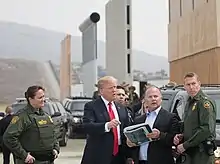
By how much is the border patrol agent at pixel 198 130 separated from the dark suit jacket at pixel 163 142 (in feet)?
0.34

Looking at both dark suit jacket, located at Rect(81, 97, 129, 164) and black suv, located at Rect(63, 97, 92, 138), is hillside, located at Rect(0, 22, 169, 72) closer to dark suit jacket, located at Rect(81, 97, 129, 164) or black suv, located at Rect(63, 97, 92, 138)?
black suv, located at Rect(63, 97, 92, 138)

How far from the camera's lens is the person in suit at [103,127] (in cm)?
632

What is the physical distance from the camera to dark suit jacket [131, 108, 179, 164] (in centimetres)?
612

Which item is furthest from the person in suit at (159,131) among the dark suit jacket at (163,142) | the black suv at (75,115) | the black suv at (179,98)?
the black suv at (75,115)

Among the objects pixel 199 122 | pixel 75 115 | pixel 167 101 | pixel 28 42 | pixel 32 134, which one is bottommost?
pixel 75 115

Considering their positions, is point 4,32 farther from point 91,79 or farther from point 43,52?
point 91,79

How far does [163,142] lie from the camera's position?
6.12 meters

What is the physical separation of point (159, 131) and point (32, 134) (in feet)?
4.93

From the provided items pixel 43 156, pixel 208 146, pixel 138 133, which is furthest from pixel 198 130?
pixel 43 156

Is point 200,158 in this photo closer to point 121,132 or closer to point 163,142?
point 163,142

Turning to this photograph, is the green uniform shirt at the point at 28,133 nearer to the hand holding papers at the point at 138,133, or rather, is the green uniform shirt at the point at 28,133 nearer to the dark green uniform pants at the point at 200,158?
the hand holding papers at the point at 138,133

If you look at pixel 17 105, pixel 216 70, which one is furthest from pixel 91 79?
pixel 17 105

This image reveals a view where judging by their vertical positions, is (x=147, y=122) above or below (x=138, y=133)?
above

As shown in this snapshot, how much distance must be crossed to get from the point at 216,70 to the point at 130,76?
18.6 ft
